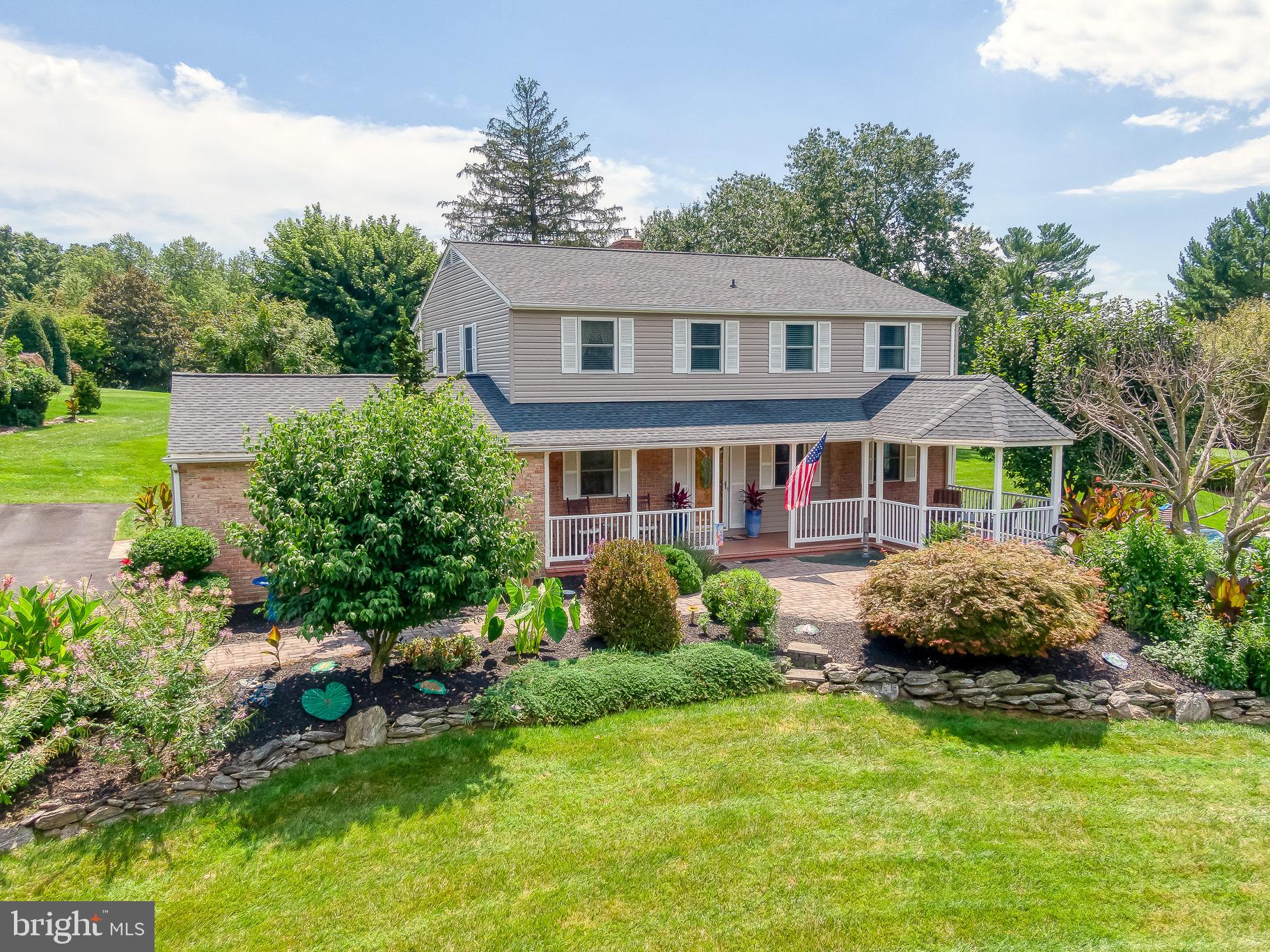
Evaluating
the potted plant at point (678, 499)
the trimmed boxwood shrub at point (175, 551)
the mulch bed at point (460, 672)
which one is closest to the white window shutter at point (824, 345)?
the potted plant at point (678, 499)

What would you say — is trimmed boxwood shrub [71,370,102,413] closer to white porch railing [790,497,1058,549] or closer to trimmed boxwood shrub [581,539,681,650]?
white porch railing [790,497,1058,549]

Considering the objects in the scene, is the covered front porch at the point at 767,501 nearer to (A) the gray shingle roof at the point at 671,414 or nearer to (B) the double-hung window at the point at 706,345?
(A) the gray shingle roof at the point at 671,414

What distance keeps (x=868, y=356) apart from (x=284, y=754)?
16.5 metres

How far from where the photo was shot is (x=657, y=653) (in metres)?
10.2

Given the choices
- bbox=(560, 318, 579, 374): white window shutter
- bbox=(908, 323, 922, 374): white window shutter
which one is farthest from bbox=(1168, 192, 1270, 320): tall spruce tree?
bbox=(560, 318, 579, 374): white window shutter

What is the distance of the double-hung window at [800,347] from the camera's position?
1911cm

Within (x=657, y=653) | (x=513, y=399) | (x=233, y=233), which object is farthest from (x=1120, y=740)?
(x=233, y=233)

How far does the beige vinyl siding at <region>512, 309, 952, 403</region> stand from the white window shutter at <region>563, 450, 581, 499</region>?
1.31 m

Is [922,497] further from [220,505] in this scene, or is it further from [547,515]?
[220,505]

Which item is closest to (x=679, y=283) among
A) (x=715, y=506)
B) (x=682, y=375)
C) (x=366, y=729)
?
(x=682, y=375)

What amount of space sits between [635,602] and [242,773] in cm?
482

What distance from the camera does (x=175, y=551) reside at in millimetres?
11758

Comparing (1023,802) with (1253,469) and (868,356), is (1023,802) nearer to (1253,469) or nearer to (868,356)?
(1253,469)

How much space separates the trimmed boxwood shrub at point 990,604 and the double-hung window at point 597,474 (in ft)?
26.8
